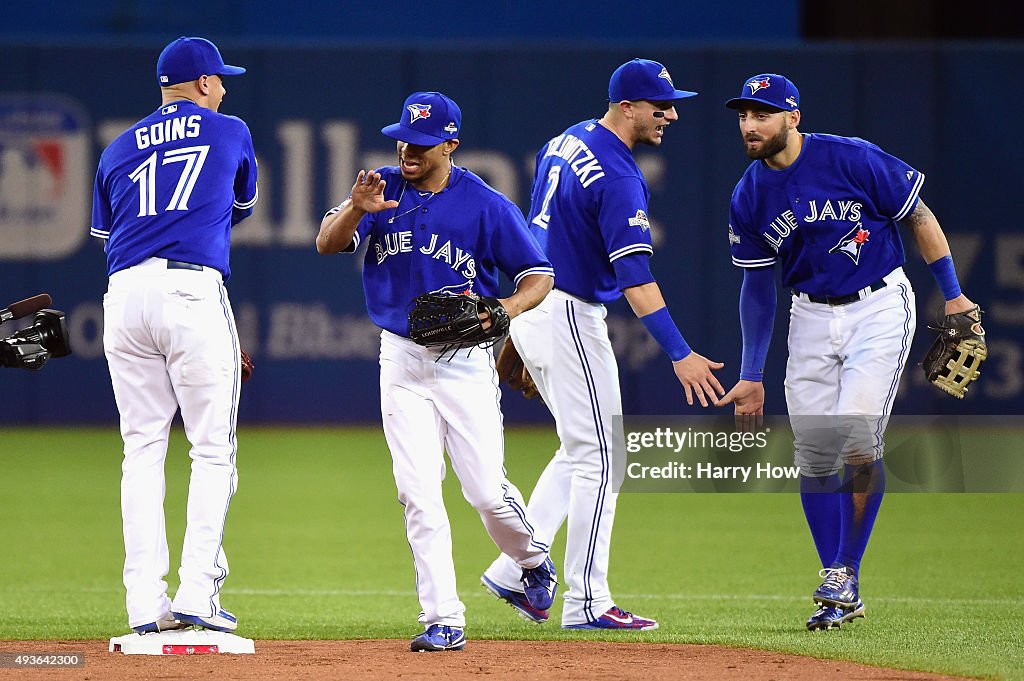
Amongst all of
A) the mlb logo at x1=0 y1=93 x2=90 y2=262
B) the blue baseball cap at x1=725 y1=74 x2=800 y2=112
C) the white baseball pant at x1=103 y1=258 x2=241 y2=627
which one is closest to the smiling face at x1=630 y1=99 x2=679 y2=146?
the blue baseball cap at x1=725 y1=74 x2=800 y2=112

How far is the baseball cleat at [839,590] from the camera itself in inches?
248

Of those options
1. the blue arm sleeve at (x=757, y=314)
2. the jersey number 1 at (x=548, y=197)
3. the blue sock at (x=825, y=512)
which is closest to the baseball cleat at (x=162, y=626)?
the jersey number 1 at (x=548, y=197)

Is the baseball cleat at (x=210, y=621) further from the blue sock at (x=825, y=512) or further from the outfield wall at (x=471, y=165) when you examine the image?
the outfield wall at (x=471, y=165)

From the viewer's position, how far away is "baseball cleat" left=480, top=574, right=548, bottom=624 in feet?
21.2

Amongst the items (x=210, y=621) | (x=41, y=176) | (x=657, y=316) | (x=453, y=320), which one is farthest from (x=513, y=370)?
(x=41, y=176)

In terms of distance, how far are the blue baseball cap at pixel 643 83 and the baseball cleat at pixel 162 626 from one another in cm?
279

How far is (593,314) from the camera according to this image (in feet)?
21.2

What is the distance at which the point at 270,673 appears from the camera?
503cm

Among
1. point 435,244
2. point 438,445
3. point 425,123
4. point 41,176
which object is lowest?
point 438,445

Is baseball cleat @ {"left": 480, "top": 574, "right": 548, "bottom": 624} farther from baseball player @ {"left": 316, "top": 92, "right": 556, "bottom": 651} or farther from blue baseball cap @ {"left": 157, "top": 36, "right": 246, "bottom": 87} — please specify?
blue baseball cap @ {"left": 157, "top": 36, "right": 246, "bottom": 87}

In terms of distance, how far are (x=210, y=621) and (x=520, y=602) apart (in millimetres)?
1522

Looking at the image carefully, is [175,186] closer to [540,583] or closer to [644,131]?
[644,131]

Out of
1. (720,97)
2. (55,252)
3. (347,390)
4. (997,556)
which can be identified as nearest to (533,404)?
(347,390)

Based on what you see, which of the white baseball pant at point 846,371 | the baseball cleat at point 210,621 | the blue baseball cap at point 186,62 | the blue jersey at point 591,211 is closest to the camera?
the baseball cleat at point 210,621
